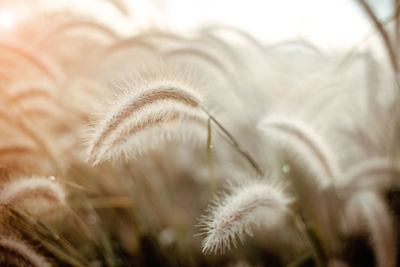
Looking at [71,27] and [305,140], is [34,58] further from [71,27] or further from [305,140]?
[305,140]

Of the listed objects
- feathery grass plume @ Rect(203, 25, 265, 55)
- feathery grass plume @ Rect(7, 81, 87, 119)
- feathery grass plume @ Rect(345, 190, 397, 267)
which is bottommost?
feathery grass plume @ Rect(345, 190, 397, 267)

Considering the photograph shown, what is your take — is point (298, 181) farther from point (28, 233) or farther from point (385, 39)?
point (28, 233)

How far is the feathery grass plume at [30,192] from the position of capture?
0.79 meters

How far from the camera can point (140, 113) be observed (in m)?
0.77

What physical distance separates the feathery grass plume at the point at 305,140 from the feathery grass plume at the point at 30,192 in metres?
0.64

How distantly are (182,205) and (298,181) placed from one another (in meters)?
0.67

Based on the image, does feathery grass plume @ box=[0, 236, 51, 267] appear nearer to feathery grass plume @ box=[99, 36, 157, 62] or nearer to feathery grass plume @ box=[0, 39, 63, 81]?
feathery grass plume @ box=[0, 39, 63, 81]

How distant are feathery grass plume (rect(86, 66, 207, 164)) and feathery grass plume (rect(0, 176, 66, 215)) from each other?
18 centimetres

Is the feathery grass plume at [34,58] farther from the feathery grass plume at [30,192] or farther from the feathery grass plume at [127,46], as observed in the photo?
the feathery grass plume at [30,192]

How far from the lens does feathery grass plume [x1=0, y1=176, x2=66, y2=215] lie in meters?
0.79

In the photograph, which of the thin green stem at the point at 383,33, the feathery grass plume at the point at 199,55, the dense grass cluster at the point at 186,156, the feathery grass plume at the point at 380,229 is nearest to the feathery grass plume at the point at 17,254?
the dense grass cluster at the point at 186,156

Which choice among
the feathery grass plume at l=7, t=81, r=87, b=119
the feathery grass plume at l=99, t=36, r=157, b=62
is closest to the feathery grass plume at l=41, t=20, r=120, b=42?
the feathery grass plume at l=99, t=36, r=157, b=62

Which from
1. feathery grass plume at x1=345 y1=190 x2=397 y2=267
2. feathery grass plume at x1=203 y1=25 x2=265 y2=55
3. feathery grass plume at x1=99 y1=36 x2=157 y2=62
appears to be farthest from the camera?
feathery grass plume at x1=203 y1=25 x2=265 y2=55

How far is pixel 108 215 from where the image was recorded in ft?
4.99
